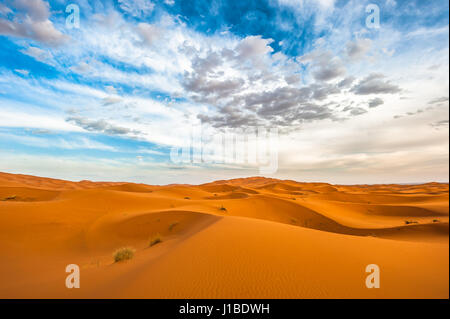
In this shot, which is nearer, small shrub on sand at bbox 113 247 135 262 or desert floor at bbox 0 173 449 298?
desert floor at bbox 0 173 449 298

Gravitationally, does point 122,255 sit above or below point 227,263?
below

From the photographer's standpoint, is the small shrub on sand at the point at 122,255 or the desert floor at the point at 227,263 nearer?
the desert floor at the point at 227,263

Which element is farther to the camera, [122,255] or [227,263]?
[122,255]

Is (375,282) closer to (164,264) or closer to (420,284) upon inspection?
(420,284)

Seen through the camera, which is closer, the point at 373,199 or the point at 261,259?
the point at 261,259

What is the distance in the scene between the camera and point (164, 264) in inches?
204
